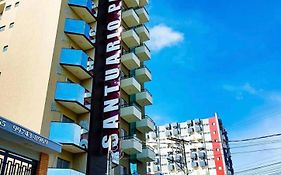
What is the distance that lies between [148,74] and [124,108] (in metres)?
7.17

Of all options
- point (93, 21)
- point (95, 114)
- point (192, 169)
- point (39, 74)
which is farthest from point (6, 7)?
point (192, 169)

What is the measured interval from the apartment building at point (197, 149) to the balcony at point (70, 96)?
52.0 m

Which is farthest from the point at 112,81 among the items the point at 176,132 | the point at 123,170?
the point at 176,132

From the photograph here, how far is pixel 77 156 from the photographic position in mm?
25719

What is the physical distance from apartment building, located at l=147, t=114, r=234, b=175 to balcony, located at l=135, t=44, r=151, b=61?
131ft

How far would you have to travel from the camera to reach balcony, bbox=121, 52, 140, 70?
35.2 meters

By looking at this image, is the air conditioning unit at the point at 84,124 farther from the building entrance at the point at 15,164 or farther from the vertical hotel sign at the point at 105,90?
the building entrance at the point at 15,164

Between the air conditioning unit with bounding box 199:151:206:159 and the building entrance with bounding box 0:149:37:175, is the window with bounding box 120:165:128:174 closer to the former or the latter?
the building entrance with bounding box 0:149:37:175

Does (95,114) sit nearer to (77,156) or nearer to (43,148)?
(77,156)

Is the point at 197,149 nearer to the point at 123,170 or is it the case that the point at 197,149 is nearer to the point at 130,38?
the point at 130,38

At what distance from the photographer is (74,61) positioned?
26.3 m

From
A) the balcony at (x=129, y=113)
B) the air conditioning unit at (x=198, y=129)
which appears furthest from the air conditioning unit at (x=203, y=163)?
the balcony at (x=129, y=113)

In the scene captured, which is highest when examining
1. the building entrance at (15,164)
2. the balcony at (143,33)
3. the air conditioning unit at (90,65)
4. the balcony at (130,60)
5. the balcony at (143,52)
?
the balcony at (143,33)

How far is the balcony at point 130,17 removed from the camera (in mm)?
37531
